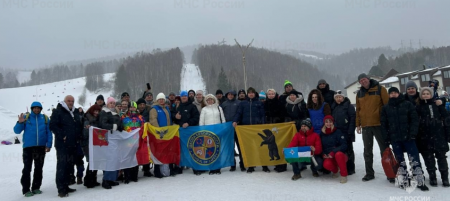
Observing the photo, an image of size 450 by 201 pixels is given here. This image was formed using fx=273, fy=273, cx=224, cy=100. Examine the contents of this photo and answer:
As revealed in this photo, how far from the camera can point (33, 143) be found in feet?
19.6

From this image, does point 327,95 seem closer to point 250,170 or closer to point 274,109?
point 274,109

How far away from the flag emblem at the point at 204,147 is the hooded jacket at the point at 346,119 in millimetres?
3009

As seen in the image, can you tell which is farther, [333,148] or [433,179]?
[333,148]

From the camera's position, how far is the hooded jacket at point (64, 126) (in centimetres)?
570

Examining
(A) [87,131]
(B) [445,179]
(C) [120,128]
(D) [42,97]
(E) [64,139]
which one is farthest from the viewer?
(D) [42,97]

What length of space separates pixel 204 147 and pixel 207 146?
0.08 m

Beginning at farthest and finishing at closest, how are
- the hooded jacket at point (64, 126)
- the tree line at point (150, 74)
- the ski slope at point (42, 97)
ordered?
the tree line at point (150, 74), the ski slope at point (42, 97), the hooded jacket at point (64, 126)

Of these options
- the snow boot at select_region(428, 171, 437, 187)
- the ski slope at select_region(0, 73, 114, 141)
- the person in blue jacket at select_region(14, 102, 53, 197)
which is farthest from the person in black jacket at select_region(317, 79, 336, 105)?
the ski slope at select_region(0, 73, 114, 141)

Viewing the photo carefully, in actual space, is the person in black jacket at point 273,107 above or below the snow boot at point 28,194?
above

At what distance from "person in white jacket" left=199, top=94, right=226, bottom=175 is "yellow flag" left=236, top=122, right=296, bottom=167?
58 centimetres

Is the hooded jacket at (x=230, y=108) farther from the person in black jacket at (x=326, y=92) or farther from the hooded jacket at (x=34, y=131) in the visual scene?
the hooded jacket at (x=34, y=131)

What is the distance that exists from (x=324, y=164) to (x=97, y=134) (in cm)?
508

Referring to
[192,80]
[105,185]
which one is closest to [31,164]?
[105,185]

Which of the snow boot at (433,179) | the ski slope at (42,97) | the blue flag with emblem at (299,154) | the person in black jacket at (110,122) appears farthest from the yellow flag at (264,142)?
the ski slope at (42,97)
